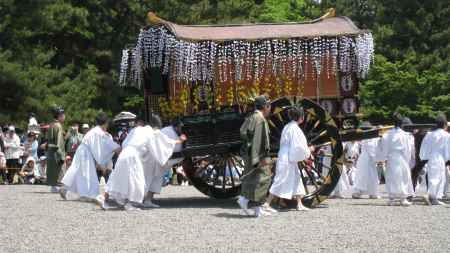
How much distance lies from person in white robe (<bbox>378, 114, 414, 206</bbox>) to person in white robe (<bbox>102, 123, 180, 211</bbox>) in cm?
382

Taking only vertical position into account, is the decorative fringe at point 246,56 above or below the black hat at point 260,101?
above

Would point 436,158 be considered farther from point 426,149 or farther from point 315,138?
point 315,138

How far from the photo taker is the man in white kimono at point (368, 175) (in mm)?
15250

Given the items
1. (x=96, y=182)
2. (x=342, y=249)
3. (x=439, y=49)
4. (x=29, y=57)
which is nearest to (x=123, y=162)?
(x=96, y=182)

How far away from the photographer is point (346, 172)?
16.1 m

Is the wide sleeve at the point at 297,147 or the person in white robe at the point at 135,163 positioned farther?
the person in white robe at the point at 135,163

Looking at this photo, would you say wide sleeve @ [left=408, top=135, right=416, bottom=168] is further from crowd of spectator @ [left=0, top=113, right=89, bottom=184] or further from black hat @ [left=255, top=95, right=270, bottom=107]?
crowd of spectator @ [left=0, top=113, right=89, bottom=184]

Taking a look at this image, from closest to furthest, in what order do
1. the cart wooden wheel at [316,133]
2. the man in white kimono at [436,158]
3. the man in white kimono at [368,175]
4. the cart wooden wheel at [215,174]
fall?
the cart wooden wheel at [316,133], the man in white kimono at [436,158], the cart wooden wheel at [215,174], the man in white kimono at [368,175]

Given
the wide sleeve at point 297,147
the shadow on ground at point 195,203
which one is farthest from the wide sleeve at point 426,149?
the shadow on ground at point 195,203

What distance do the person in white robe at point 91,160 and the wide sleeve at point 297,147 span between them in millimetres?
2979

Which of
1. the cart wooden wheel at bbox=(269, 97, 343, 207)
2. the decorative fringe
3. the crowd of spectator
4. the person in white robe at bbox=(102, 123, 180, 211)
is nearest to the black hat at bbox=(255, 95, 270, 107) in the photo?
the cart wooden wheel at bbox=(269, 97, 343, 207)

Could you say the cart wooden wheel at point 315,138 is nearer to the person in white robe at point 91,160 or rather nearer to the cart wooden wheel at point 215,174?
the cart wooden wheel at point 215,174

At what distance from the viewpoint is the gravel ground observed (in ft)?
28.0

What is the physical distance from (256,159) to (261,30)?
2.75m
